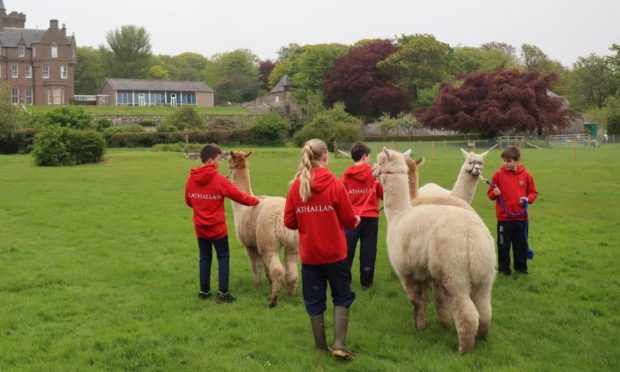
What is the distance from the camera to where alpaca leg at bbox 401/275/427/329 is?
6.25 m

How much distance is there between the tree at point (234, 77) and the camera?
A: 329 ft

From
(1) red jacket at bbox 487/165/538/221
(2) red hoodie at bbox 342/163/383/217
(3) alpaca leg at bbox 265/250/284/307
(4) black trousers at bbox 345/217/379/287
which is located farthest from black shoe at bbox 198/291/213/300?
(1) red jacket at bbox 487/165/538/221

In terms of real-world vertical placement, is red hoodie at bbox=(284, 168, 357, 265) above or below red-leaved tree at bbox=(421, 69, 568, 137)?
below

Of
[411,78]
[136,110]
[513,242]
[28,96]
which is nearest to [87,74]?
[28,96]

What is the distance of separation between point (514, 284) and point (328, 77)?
209ft

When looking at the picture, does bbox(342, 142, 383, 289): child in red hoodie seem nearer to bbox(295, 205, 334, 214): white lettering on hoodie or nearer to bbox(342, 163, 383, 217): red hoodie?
bbox(342, 163, 383, 217): red hoodie

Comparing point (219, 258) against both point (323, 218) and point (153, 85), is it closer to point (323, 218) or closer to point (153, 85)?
point (323, 218)

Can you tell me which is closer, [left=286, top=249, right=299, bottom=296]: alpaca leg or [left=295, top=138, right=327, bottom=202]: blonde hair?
[left=295, top=138, right=327, bottom=202]: blonde hair

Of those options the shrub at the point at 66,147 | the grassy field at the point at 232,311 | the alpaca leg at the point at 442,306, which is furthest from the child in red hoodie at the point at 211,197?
the shrub at the point at 66,147

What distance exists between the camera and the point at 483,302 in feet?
18.2

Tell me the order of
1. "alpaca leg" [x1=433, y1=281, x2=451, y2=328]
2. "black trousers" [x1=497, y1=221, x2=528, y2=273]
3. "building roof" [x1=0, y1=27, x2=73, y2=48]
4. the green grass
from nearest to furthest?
"alpaca leg" [x1=433, y1=281, x2=451, y2=328] → "black trousers" [x1=497, y1=221, x2=528, y2=273] → the green grass → "building roof" [x1=0, y1=27, x2=73, y2=48]

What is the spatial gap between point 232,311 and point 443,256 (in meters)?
2.87

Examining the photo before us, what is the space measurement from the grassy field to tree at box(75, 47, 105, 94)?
284 ft

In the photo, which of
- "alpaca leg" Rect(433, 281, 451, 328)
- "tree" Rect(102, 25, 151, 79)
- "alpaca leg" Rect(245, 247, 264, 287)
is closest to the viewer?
"alpaca leg" Rect(433, 281, 451, 328)
